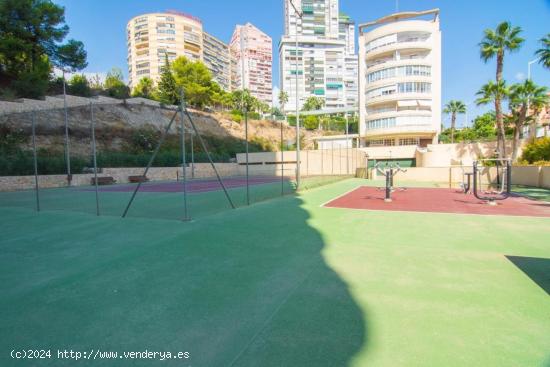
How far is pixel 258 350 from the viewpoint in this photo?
246cm

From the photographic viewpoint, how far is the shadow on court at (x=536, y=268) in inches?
150

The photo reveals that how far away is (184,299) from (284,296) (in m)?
1.13

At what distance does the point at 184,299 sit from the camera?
3.42 m

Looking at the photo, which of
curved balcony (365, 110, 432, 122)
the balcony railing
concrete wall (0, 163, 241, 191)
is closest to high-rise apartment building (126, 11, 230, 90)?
concrete wall (0, 163, 241, 191)

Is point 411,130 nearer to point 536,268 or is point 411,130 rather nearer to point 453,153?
point 453,153

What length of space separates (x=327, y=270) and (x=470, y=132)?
7916cm

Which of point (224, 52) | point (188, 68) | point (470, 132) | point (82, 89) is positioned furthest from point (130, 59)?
point (470, 132)

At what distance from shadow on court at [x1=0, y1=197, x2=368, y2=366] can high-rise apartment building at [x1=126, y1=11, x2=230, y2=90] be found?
11684cm

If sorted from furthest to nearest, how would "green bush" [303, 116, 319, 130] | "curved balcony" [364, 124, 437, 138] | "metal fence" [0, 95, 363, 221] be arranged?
"green bush" [303, 116, 319, 130] < "curved balcony" [364, 124, 437, 138] < "metal fence" [0, 95, 363, 221]

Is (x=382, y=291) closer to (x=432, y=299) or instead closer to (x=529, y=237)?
(x=432, y=299)

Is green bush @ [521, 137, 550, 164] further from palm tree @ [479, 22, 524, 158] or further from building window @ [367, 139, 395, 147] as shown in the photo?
building window @ [367, 139, 395, 147]

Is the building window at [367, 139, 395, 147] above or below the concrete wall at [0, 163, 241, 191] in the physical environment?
above

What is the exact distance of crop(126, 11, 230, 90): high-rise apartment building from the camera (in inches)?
4417

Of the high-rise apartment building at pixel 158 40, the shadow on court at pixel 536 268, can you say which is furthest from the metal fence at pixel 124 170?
the high-rise apartment building at pixel 158 40
